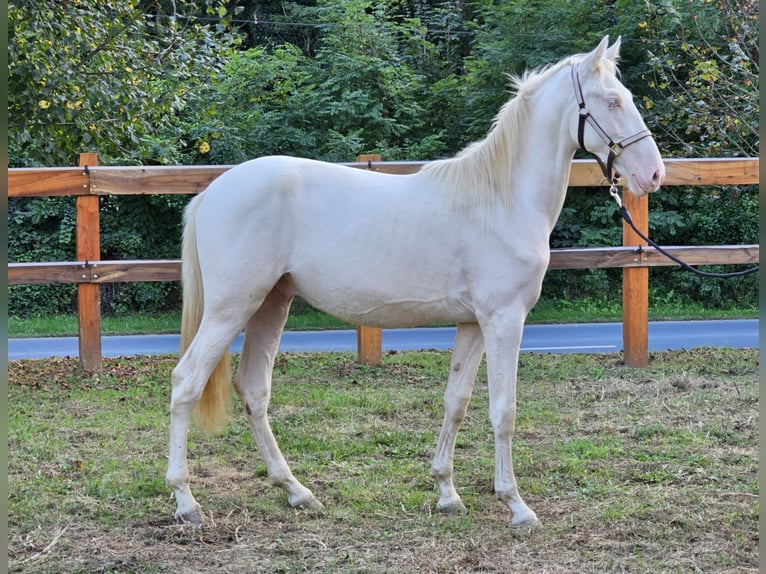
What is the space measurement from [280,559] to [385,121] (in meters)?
10.9

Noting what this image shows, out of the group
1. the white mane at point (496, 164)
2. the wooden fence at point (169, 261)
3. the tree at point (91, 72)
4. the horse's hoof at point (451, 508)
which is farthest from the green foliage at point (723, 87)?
the horse's hoof at point (451, 508)

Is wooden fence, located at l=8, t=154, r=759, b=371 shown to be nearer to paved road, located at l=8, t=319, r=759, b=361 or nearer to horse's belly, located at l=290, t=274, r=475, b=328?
paved road, located at l=8, t=319, r=759, b=361

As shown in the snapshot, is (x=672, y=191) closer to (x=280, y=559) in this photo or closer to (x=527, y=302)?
(x=527, y=302)

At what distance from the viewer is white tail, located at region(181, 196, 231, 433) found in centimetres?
402

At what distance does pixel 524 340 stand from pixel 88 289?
5.45 meters

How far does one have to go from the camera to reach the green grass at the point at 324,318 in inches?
461

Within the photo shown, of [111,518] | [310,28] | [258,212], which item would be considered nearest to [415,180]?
[258,212]

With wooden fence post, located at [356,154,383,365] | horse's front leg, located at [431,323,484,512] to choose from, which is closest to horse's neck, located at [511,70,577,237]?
horse's front leg, located at [431,323,484,512]

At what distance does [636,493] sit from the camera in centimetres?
403

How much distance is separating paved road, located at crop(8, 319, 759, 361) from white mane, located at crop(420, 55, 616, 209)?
567cm

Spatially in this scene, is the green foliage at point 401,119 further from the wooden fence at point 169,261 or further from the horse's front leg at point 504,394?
the horse's front leg at point 504,394

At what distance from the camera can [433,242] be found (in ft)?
12.5

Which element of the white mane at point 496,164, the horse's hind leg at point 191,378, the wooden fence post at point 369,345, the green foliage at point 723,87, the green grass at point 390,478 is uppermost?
the green foliage at point 723,87

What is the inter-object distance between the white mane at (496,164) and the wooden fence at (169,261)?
9.91 feet
